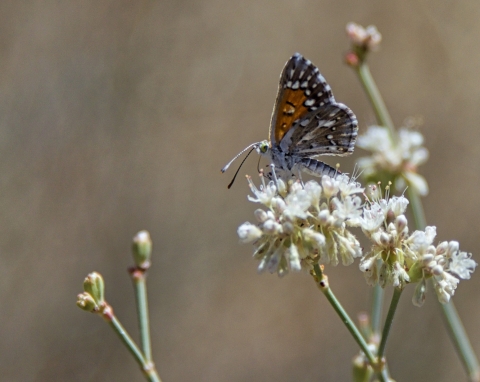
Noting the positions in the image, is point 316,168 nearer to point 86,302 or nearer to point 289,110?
point 289,110

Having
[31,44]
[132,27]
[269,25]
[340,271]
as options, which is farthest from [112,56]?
[340,271]

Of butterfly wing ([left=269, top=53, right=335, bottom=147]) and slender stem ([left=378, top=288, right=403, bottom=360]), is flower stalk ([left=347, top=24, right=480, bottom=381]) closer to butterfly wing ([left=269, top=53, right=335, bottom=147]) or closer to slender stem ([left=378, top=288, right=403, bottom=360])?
slender stem ([left=378, top=288, right=403, bottom=360])

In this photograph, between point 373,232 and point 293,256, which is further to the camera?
point 373,232

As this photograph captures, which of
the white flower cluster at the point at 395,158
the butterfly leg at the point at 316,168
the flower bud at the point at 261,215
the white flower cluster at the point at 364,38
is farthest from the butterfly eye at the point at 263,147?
the white flower cluster at the point at 364,38

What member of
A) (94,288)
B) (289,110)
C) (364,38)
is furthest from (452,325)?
(94,288)

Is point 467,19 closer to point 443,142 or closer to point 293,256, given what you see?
point 443,142

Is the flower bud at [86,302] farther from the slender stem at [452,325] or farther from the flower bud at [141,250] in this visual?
the slender stem at [452,325]

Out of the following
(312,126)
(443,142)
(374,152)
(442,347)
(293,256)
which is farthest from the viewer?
(443,142)

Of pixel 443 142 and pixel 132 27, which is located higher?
pixel 132 27
